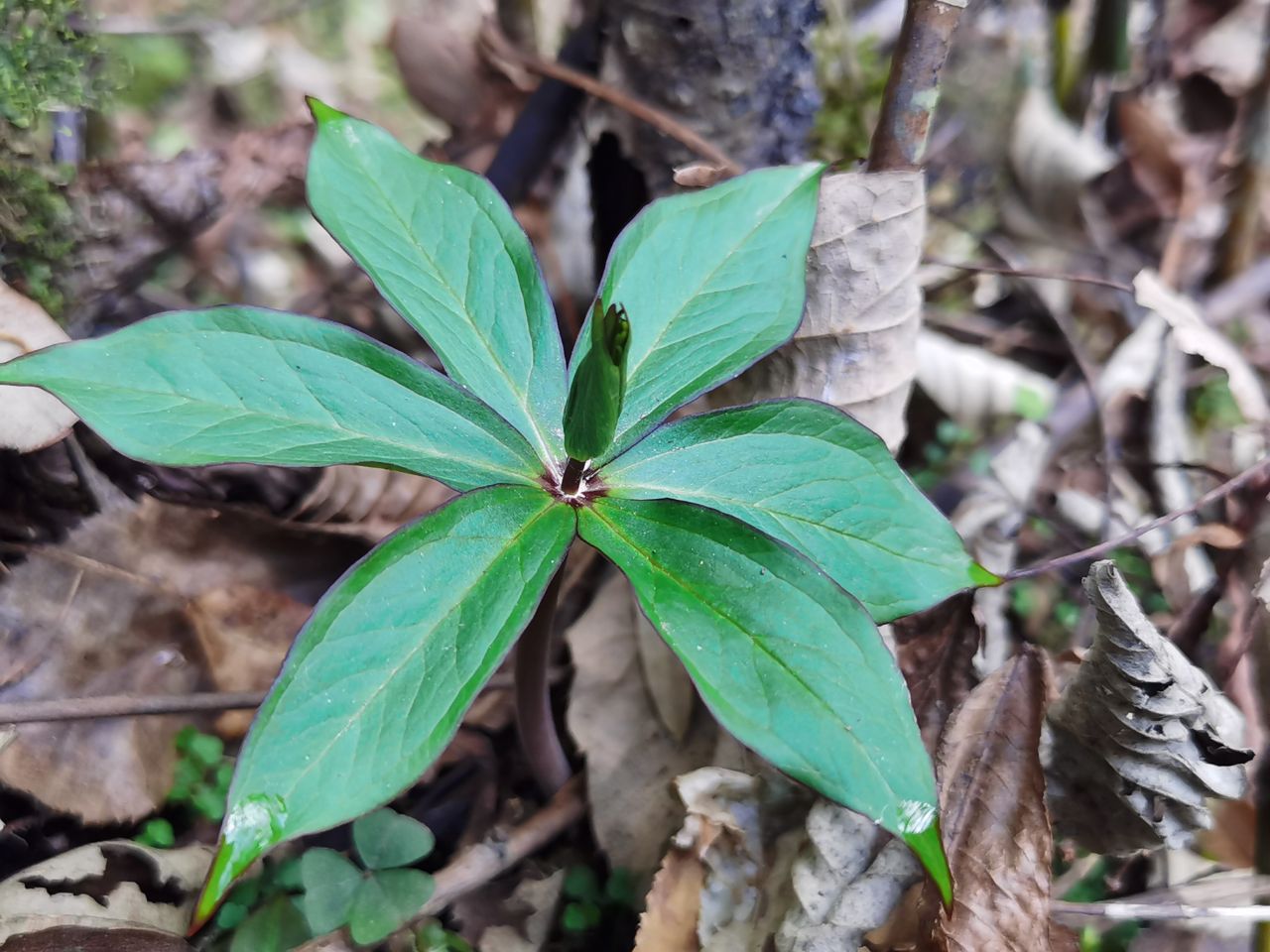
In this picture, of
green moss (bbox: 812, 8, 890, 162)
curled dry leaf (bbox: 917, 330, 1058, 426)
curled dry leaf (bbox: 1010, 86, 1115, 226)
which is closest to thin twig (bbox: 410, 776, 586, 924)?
curled dry leaf (bbox: 917, 330, 1058, 426)

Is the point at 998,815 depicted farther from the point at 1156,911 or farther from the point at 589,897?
the point at 589,897

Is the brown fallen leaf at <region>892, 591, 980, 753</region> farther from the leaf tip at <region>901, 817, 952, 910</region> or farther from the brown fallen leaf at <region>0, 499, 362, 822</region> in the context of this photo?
the brown fallen leaf at <region>0, 499, 362, 822</region>

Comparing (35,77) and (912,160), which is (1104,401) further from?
(35,77)

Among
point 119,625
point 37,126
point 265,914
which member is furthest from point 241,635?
point 37,126

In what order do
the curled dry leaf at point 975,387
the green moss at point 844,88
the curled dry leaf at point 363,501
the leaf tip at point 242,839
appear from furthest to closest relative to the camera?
the green moss at point 844,88, the curled dry leaf at point 975,387, the curled dry leaf at point 363,501, the leaf tip at point 242,839

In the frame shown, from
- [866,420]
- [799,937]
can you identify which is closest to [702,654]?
[799,937]

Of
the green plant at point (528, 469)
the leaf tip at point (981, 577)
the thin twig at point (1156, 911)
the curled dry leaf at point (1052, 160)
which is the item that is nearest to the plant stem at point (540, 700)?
the green plant at point (528, 469)

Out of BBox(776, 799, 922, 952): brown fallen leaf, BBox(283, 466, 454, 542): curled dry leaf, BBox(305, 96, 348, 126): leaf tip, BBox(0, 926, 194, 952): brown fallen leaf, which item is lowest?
BBox(0, 926, 194, 952): brown fallen leaf

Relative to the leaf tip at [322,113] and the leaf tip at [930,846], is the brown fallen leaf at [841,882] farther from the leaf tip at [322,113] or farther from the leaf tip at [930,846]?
the leaf tip at [322,113]
